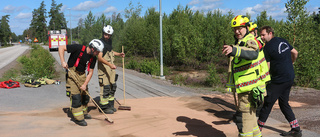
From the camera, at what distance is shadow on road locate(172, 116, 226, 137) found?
4.66m

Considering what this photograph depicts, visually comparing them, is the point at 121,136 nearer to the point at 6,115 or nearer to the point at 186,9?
the point at 6,115

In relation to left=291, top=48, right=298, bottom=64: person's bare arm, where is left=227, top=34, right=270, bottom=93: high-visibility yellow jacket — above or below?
below

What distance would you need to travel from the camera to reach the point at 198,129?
4.90m

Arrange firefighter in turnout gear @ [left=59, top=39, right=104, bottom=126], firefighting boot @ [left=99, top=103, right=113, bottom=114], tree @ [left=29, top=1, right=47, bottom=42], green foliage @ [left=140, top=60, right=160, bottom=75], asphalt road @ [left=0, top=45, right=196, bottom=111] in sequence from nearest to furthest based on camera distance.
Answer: firefighter in turnout gear @ [left=59, top=39, right=104, bottom=126], firefighting boot @ [left=99, top=103, right=113, bottom=114], asphalt road @ [left=0, top=45, right=196, bottom=111], green foliage @ [left=140, top=60, right=160, bottom=75], tree @ [left=29, top=1, right=47, bottom=42]

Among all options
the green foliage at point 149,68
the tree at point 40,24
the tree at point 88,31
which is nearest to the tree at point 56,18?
the tree at point 40,24

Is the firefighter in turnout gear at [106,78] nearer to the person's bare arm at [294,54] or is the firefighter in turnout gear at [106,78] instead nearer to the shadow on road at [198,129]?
the shadow on road at [198,129]

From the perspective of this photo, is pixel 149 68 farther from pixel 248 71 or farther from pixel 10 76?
pixel 248 71

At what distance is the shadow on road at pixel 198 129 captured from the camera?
466 centimetres

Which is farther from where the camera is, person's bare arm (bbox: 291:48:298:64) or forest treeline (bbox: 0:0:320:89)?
forest treeline (bbox: 0:0:320:89)

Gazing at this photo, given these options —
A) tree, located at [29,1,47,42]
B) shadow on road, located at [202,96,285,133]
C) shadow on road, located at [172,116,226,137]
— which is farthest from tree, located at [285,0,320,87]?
tree, located at [29,1,47,42]

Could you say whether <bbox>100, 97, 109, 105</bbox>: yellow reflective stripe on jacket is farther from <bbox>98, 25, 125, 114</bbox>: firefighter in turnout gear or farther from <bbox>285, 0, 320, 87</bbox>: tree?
<bbox>285, 0, 320, 87</bbox>: tree

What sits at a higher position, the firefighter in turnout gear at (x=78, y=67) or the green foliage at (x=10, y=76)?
the firefighter in turnout gear at (x=78, y=67)

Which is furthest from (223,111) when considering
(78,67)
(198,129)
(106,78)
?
(78,67)

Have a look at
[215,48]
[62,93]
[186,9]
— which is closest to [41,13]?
[186,9]
